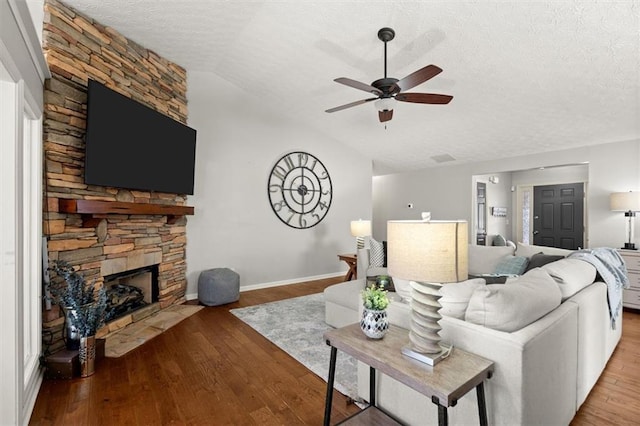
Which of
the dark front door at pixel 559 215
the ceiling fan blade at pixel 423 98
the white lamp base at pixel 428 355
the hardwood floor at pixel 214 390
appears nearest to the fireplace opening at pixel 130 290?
the hardwood floor at pixel 214 390

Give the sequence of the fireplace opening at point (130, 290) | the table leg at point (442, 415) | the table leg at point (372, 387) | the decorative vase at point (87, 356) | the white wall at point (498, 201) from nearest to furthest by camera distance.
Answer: the table leg at point (442, 415) → the table leg at point (372, 387) → the decorative vase at point (87, 356) → the fireplace opening at point (130, 290) → the white wall at point (498, 201)

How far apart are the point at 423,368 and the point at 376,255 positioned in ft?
10.1

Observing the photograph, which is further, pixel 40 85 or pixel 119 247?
pixel 119 247

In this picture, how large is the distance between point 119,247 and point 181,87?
92.2 inches

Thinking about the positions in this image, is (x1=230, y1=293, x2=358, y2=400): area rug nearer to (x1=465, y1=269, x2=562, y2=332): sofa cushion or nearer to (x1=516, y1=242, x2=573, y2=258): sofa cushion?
(x1=465, y1=269, x2=562, y2=332): sofa cushion

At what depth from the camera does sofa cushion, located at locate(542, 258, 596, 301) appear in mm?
2023

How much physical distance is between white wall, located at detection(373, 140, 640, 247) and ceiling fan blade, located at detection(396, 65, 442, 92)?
4.00 meters

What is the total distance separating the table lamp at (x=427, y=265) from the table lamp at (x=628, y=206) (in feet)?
14.5

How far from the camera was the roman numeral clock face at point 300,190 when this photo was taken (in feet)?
17.9

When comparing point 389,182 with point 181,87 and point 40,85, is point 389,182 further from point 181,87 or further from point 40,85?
point 40,85

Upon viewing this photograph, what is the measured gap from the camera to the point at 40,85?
2432mm

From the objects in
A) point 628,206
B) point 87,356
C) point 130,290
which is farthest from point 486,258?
point 130,290

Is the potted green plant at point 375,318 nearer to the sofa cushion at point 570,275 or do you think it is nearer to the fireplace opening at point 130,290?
the sofa cushion at point 570,275

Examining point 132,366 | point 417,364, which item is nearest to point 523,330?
point 417,364
